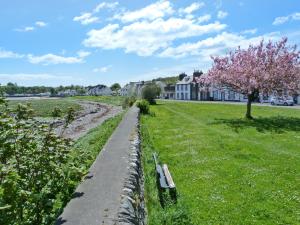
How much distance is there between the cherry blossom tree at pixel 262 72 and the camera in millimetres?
30516

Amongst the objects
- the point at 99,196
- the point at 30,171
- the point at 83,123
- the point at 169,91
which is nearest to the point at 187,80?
the point at 169,91

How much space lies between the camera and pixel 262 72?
99.8ft

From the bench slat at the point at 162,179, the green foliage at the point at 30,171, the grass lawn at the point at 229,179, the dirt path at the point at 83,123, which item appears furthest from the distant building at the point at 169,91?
the green foliage at the point at 30,171

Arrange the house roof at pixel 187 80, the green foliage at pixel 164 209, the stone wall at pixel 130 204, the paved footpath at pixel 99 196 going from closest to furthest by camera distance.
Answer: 1. the paved footpath at pixel 99 196
2. the stone wall at pixel 130 204
3. the green foliage at pixel 164 209
4. the house roof at pixel 187 80

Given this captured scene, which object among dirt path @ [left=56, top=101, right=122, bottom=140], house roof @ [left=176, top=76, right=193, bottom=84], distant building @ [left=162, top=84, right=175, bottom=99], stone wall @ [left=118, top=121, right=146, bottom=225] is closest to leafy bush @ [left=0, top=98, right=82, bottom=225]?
stone wall @ [left=118, top=121, right=146, bottom=225]

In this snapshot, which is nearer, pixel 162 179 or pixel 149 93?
pixel 162 179

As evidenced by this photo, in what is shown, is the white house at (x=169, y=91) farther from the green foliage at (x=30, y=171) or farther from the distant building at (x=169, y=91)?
the green foliage at (x=30, y=171)

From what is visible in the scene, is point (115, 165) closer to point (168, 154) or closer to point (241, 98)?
point (168, 154)

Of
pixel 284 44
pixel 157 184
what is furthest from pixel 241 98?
pixel 157 184

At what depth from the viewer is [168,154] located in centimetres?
1600

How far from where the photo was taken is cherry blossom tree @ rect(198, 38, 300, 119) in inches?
1201

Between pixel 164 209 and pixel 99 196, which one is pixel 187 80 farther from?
pixel 99 196

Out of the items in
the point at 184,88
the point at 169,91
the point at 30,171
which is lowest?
the point at 30,171

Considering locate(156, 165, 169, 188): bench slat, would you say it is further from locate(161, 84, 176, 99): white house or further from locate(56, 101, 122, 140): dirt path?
locate(161, 84, 176, 99): white house
